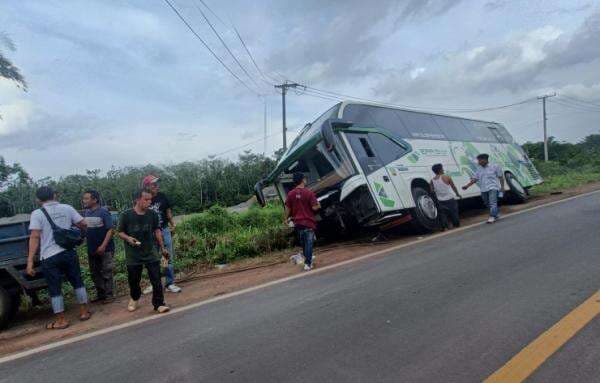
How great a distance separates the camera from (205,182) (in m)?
51.2

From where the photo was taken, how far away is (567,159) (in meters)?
46.1

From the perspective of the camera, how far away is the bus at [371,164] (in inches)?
307

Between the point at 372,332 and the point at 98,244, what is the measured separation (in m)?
4.57

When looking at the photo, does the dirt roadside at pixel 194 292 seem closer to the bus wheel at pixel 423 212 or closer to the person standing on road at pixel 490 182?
the bus wheel at pixel 423 212

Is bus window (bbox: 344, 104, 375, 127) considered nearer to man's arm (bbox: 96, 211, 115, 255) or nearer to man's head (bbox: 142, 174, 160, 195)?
man's head (bbox: 142, 174, 160, 195)

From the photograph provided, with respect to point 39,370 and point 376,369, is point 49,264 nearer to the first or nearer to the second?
point 39,370

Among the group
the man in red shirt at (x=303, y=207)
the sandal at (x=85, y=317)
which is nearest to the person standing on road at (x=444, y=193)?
the man in red shirt at (x=303, y=207)

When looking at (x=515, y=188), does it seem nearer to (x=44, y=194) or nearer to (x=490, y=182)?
(x=490, y=182)

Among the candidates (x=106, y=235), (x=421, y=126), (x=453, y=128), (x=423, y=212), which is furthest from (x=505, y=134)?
(x=106, y=235)

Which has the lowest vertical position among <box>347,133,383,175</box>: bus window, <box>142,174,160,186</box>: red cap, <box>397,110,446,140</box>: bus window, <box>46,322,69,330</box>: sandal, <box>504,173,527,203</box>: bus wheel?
<box>46,322,69,330</box>: sandal

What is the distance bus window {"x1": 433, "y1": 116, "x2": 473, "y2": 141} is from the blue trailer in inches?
376

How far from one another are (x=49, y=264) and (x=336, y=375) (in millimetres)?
4045

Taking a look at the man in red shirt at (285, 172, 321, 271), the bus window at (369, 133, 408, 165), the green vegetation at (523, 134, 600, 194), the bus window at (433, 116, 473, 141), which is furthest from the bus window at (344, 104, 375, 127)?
the green vegetation at (523, 134, 600, 194)

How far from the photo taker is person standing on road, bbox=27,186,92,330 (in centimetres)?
499
